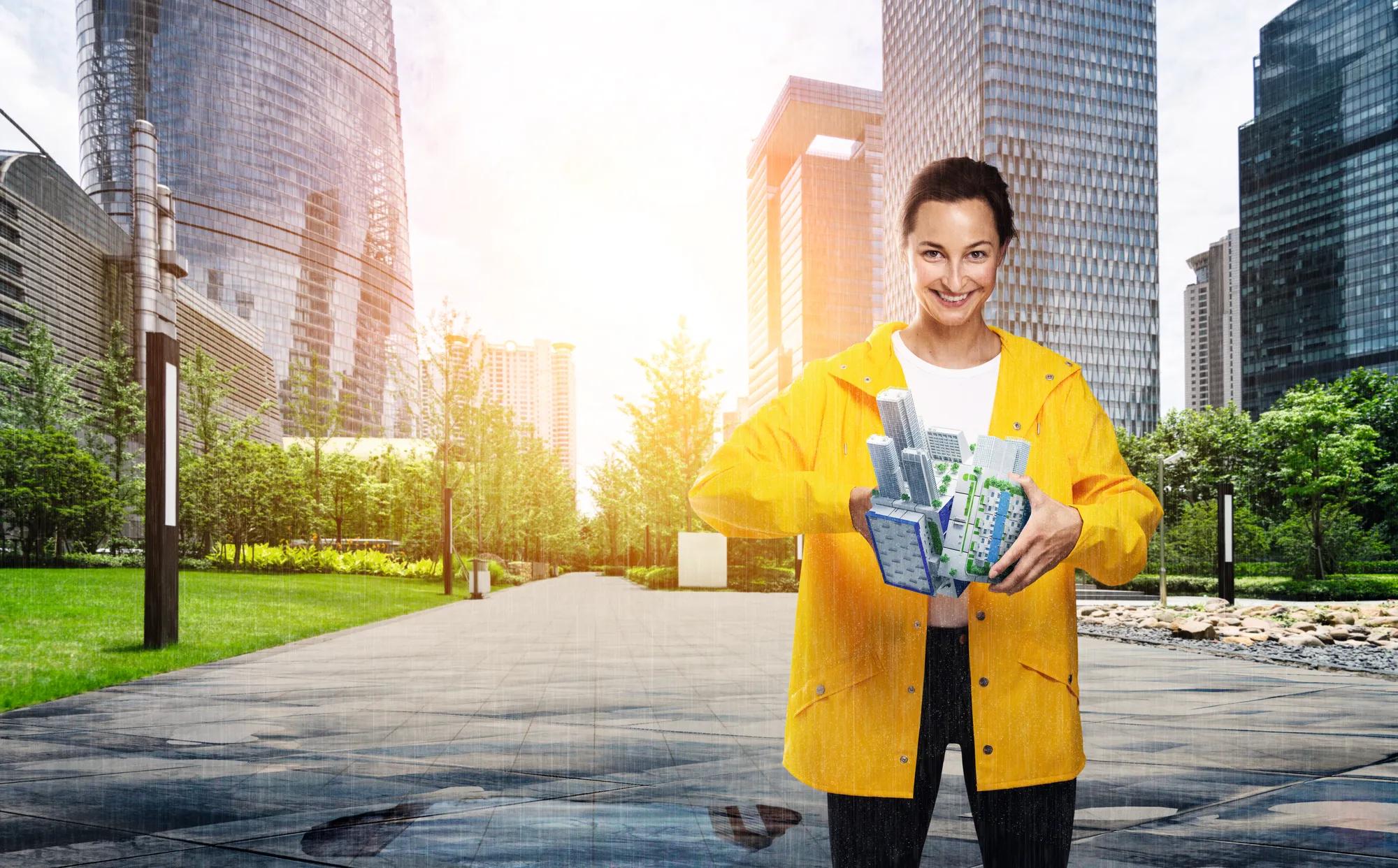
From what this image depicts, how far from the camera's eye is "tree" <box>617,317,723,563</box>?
27.2 metres

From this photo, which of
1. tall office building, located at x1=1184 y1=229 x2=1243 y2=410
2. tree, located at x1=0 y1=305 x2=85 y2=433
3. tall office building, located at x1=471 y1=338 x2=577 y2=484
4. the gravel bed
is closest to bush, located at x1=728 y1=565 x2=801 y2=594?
the gravel bed

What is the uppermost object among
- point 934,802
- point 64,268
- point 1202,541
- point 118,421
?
point 64,268

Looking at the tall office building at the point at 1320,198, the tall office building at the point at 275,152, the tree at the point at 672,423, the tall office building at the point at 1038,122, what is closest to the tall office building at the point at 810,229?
the tall office building at the point at 1320,198

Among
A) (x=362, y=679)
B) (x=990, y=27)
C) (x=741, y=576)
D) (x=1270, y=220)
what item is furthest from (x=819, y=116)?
(x=362, y=679)

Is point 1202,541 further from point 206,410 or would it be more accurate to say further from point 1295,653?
point 206,410

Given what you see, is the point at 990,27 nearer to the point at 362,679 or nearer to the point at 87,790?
the point at 362,679

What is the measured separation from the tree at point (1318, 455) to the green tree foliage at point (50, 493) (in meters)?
34.0

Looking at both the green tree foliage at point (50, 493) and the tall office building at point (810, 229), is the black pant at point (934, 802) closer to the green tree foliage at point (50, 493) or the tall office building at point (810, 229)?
the green tree foliage at point (50, 493)

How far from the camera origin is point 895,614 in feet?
4.95

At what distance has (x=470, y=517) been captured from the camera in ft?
94.1

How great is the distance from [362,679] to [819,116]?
187 feet

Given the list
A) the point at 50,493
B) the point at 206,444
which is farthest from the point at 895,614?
the point at 206,444

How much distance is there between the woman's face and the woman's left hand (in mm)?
421

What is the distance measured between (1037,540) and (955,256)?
0.56 metres
